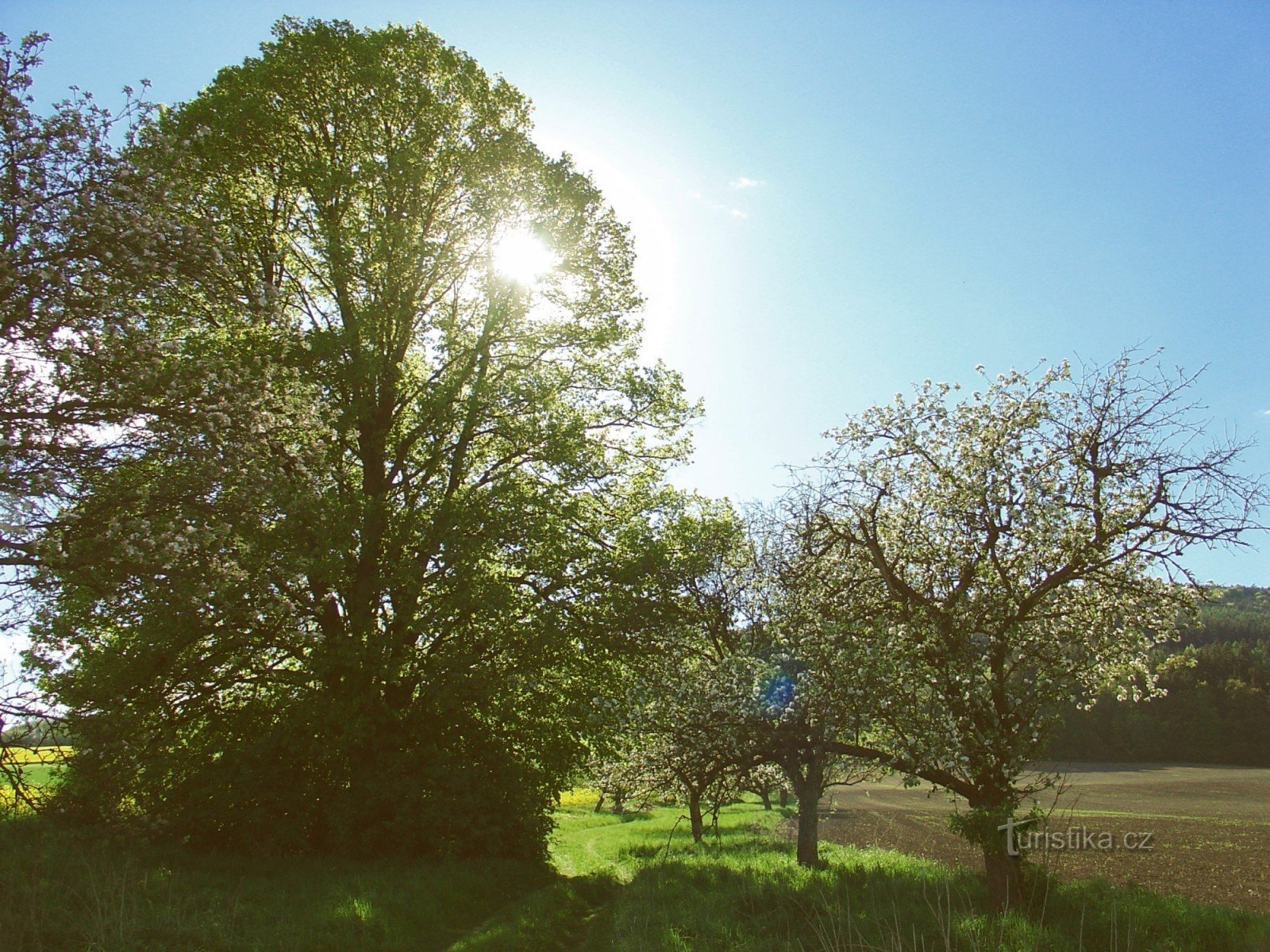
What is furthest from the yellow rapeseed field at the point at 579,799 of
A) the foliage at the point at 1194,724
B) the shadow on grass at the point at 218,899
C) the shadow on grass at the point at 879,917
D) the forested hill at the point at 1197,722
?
the foliage at the point at 1194,724

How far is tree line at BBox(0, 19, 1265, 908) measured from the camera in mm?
8570

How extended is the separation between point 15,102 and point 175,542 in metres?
4.89

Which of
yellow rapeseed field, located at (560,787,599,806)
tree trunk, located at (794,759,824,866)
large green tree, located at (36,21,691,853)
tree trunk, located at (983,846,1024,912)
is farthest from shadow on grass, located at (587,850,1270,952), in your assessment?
yellow rapeseed field, located at (560,787,599,806)

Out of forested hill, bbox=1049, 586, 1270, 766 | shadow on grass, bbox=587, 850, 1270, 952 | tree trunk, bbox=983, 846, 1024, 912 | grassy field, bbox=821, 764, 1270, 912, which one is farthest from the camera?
forested hill, bbox=1049, 586, 1270, 766

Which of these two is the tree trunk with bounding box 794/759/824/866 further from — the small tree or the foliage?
the foliage

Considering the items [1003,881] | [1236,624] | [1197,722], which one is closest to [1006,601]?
[1003,881]

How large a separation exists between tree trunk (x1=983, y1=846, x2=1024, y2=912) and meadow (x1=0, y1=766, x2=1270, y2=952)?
0.30 m

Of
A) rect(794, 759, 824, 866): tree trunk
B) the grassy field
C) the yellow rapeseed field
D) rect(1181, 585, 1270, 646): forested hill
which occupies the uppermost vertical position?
rect(1181, 585, 1270, 646): forested hill

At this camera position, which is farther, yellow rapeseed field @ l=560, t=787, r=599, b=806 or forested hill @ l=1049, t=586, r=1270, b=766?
forested hill @ l=1049, t=586, r=1270, b=766

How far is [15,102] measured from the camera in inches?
303

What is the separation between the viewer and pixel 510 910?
1373cm

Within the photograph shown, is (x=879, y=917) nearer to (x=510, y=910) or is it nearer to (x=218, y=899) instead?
(x=510, y=910)

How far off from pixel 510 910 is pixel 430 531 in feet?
24.7

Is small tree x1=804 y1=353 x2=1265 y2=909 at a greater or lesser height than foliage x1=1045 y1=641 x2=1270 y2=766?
greater
